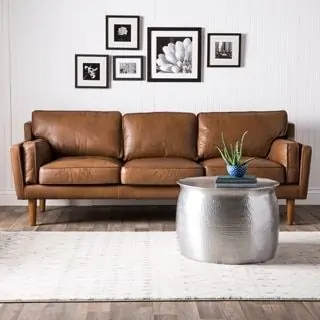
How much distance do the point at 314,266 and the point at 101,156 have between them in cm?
222

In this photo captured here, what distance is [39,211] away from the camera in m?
5.18

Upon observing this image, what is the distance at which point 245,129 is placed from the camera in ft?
16.7

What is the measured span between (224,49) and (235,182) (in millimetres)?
2395

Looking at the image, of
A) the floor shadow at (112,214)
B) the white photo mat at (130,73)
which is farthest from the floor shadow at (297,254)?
the white photo mat at (130,73)

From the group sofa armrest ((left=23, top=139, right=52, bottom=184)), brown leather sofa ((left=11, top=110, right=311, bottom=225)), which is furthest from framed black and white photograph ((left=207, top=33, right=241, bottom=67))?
sofa armrest ((left=23, top=139, right=52, bottom=184))

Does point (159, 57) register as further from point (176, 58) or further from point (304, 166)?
point (304, 166)

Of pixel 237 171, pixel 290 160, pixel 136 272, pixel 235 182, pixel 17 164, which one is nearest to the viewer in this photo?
pixel 136 272

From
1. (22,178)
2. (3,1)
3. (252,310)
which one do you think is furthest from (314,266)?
(3,1)

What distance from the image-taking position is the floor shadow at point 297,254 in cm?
338

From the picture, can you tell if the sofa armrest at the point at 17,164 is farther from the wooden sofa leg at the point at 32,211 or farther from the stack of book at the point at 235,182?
the stack of book at the point at 235,182

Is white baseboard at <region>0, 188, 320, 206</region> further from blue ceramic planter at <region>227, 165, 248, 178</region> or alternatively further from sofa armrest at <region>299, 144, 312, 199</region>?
blue ceramic planter at <region>227, 165, 248, 178</region>

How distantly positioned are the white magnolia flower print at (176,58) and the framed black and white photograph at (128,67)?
6.7 inches

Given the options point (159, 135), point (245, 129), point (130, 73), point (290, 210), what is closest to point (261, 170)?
point (290, 210)

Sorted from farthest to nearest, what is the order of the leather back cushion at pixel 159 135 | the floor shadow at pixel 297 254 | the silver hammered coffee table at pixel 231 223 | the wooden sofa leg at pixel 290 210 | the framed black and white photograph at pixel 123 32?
the framed black and white photograph at pixel 123 32, the leather back cushion at pixel 159 135, the wooden sofa leg at pixel 290 210, the floor shadow at pixel 297 254, the silver hammered coffee table at pixel 231 223
